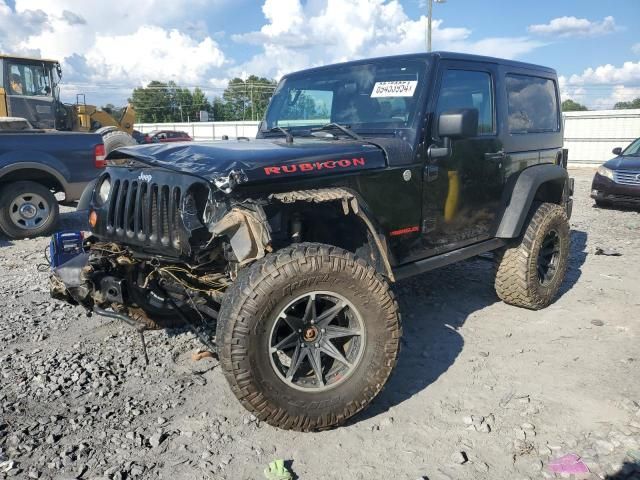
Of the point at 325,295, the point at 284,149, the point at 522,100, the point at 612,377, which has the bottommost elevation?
the point at 612,377

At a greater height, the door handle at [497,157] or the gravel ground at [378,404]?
the door handle at [497,157]

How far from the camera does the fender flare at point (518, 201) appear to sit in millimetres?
4430

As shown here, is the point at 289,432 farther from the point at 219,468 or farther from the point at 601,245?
the point at 601,245

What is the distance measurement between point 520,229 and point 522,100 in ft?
3.97

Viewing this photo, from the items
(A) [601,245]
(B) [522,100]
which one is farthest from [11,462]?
(A) [601,245]

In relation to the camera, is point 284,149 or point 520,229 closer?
point 284,149

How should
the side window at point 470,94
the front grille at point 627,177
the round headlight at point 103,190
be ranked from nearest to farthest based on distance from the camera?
the round headlight at point 103,190, the side window at point 470,94, the front grille at point 627,177

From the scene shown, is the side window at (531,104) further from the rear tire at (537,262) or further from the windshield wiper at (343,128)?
the windshield wiper at (343,128)

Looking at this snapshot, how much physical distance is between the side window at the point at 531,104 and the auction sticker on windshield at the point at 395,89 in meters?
1.26

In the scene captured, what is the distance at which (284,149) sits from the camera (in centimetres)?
323

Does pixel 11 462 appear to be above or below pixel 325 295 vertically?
below

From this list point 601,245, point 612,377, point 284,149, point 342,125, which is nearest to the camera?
point 284,149

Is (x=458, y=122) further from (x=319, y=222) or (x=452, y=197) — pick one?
(x=319, y=222)

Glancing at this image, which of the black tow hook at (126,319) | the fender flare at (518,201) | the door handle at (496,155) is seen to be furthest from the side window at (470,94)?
the black tow hook at (126,319)
